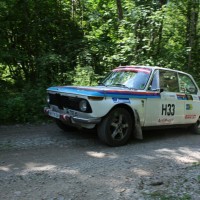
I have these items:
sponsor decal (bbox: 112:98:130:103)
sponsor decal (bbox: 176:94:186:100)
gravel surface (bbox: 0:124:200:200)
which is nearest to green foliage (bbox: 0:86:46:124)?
gravel surface (bbox: 0:124:200:200)

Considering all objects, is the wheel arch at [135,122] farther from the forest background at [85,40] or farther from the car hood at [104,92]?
the forest background at [85,40]

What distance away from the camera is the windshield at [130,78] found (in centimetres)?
767

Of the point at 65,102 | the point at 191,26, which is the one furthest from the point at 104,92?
the point at 191,26

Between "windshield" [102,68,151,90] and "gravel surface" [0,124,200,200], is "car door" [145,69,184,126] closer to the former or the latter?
"windshield" [102,68,151,90]

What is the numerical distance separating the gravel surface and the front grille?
814 mm

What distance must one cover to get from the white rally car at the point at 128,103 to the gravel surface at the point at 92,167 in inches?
19.1

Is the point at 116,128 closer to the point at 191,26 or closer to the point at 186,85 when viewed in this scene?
the point at 186,85

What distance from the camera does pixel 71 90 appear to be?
7.07 meters

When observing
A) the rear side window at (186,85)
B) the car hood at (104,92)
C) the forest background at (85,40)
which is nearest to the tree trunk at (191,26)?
the forest background at (85,40)

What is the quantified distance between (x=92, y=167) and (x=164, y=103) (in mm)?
3064

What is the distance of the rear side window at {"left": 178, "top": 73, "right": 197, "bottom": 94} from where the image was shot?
8492 mm

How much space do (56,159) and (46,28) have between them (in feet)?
32.0

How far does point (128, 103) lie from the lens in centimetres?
705

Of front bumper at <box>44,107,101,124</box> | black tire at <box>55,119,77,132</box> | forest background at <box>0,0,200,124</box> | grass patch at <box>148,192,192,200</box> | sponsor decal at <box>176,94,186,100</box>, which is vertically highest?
forest background at <box>0,0,200,124</box>
